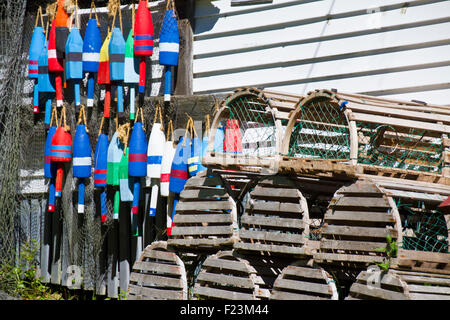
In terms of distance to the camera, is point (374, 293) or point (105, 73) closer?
point (374, 293)

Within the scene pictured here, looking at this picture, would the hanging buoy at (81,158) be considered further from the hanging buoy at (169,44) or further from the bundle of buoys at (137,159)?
the hanging buoy at (169,44)

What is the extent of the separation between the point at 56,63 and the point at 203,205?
345 cm

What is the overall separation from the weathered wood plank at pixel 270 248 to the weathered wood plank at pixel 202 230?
0.61 feet

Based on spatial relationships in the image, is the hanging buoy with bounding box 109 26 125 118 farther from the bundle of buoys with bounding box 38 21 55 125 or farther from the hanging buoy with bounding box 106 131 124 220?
the bundle of buoys with bounding box 38 21 55 125

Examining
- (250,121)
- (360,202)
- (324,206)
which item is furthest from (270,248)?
(250,121)

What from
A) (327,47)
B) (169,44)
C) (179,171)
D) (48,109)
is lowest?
(179,171)

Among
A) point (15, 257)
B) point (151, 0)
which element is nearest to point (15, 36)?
point (151, 0)

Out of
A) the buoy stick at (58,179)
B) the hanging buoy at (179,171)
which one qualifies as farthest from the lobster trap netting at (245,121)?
the buoy stick at (58,179)

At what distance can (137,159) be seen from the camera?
7.05 meters

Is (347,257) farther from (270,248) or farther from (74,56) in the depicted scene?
(74,56)

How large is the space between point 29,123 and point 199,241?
3920mm

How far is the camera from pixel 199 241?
5367 millimetres

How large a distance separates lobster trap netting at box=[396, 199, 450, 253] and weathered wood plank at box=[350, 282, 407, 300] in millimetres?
867

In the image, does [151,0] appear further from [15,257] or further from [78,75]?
[15,257]
